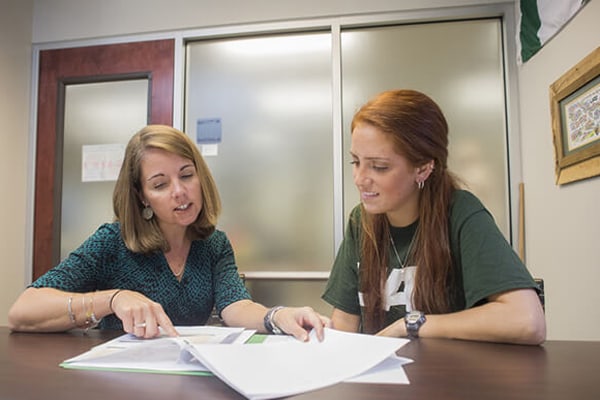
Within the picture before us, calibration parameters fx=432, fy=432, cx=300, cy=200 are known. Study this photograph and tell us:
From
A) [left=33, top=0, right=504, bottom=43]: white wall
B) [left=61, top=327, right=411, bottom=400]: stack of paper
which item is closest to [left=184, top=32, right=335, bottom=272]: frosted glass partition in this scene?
[left=33, top=0, right=504, bottom=43]: white wall

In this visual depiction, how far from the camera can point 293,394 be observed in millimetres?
461

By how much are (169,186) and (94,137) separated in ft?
5.41

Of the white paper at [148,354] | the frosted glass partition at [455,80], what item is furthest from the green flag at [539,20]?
the white paper at [148,354]

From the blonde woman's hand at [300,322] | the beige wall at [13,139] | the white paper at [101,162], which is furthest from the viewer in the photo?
the white paper at [101,162]

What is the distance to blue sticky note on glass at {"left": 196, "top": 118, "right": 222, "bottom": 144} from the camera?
2475 mm

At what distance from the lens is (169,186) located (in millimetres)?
1261

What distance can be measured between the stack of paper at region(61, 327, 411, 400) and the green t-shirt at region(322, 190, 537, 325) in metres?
0.45

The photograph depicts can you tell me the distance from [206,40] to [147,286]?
1750 millimetres

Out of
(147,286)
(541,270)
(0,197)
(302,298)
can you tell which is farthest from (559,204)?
(0,197)

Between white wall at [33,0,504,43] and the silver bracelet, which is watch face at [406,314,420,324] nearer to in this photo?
the silver bracelet

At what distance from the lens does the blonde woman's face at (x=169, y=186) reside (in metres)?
1.25

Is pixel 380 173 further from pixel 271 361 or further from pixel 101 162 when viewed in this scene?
pixel 101 162

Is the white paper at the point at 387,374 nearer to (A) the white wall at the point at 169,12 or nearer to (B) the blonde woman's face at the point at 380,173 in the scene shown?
(B) the blonde woman's face at the point at 380,173

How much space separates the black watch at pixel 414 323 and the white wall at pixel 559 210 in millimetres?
949
